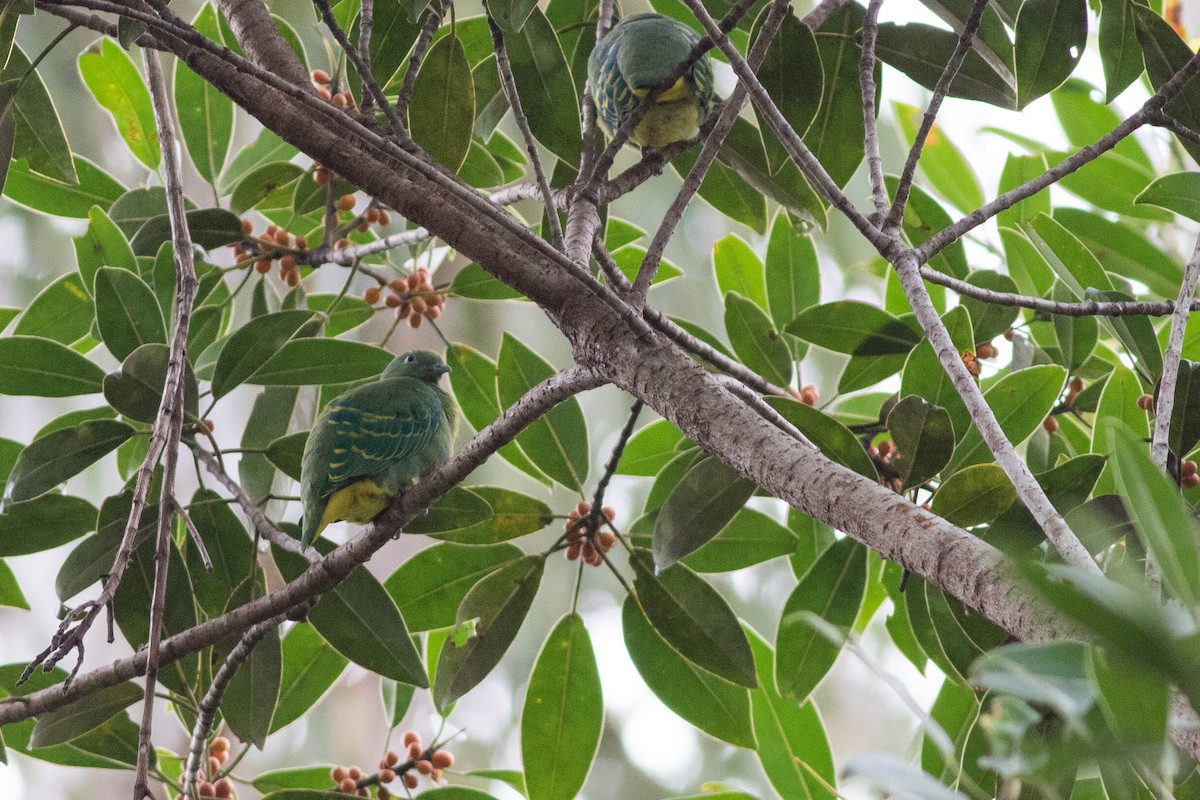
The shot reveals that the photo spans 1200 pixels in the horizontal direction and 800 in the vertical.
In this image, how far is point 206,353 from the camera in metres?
2.23

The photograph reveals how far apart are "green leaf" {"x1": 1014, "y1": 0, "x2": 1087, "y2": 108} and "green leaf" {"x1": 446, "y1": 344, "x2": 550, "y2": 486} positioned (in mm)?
1186

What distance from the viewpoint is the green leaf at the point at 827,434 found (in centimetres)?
161

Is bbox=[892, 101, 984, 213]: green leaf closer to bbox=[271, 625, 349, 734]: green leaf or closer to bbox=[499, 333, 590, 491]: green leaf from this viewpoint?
bbox=[499, 333, 590, 491]: green leaf

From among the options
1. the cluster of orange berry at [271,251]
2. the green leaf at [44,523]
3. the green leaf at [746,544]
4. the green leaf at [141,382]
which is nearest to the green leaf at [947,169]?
the green leaf at [746,544]

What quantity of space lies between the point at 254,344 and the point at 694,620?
2.97 ft

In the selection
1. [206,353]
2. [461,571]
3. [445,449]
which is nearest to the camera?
[461,571]

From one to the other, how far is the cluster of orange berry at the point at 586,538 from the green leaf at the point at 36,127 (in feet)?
3.77

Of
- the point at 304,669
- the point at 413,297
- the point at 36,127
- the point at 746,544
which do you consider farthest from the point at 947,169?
the point at 36,127

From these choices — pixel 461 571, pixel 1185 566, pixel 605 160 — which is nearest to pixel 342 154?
pixel 605 160

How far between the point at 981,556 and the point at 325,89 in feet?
6.40

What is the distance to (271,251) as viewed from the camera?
2.28 metres

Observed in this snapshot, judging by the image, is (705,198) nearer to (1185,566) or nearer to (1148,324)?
(1148,324)

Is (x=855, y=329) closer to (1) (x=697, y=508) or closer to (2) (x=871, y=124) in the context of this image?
(1) (x=697, y=508)

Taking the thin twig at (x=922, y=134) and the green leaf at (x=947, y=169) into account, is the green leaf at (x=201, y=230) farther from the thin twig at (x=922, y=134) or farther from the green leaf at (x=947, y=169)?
the green leaf at (x=947, y=169)
